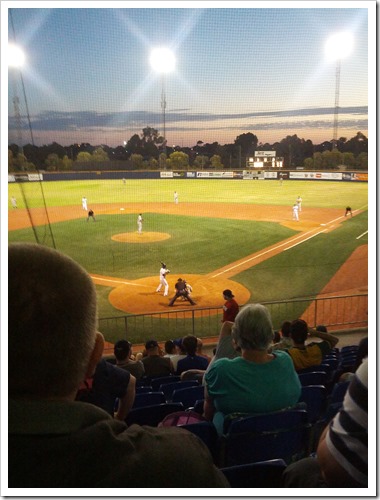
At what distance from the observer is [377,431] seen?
1614 mm

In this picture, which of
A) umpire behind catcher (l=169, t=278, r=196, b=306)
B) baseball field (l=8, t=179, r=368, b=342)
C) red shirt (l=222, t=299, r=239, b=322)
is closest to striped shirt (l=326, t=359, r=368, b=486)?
baseball field (l=8, t=179, r=368, b=342)

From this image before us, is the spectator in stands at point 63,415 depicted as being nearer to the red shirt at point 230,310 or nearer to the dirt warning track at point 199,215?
the dirt warning track at point 199,215

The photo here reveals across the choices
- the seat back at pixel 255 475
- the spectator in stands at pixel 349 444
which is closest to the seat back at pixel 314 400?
the seat back at pixel 255 475

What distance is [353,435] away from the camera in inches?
58.8

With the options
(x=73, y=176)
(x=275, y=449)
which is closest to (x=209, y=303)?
(x=275, y=449)

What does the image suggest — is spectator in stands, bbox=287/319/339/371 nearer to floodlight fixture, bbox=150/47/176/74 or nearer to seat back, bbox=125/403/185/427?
seat back, bbox=125/403/185/427

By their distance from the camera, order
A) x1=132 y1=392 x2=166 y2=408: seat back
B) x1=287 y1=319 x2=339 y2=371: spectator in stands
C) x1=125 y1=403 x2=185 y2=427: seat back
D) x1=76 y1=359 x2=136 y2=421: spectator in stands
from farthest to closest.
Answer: x1=287 y1=319 x2=339 y2=371: spectator in stands < x1=132 y1=392 x2=166 y2=408: seat back < x1=125 y1=403 x2=185 y2=427: seat back < x1=76 y1=359 x2=136 y2=421: spectator in stands

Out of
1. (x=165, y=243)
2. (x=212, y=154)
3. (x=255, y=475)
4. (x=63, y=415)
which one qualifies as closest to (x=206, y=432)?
(x=255, y=475)

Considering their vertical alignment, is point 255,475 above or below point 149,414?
above

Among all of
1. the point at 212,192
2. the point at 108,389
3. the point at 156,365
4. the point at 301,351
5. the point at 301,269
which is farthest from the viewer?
the point at 212,192

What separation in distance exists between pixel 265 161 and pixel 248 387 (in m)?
49.5

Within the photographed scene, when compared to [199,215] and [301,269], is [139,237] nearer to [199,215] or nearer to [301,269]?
[199,215]

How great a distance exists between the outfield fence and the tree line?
92.5 feet

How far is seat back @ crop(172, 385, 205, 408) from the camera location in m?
3.80
